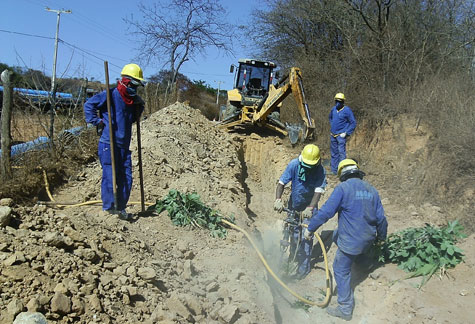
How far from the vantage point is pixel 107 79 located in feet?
15.3

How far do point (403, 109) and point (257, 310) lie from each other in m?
8.09

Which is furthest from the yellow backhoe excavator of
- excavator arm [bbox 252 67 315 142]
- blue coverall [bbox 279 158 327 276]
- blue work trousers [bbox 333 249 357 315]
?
blue work trousers [bbox 333 249 357 315]

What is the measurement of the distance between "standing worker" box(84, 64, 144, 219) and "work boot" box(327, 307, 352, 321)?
289 cm

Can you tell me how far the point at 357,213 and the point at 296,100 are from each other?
6.20 m

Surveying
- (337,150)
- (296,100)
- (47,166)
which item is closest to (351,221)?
(337,150)

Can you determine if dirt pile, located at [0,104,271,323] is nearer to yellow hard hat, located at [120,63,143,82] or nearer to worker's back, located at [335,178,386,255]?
worker's back, located at [335,178,386,255]

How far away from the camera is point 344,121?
8.50 m

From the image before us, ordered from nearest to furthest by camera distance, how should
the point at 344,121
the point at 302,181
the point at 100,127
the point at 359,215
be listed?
1. the point at 359,215
2. the point at 100,127
3. the point at 302,181
4. the point at 344,121

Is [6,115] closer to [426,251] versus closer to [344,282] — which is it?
[344,282]

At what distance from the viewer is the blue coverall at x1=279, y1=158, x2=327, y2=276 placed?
5457 millimetres

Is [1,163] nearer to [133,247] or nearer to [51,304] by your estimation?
[133,247]

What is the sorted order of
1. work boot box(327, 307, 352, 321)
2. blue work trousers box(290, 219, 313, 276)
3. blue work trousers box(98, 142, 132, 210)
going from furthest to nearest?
blue work trousers box(290, 219, 313, 276)
blue work trousers box(98, 142, 132, 210)
work boot box(327, 307, 352, 321)

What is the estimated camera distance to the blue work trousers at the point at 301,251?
18.4 ft

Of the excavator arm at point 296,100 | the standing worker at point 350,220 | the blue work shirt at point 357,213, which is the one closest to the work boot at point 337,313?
the standing worker at point 350,220
